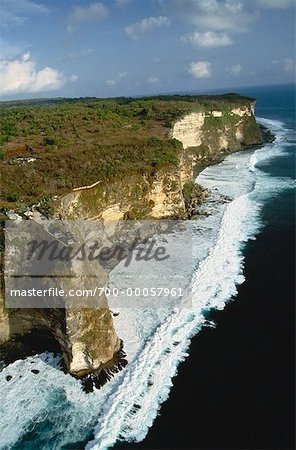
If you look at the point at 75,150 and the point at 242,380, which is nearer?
the point at 242,380

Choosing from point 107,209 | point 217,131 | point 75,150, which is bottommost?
point 107,209

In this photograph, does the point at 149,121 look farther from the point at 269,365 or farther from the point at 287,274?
the point at 269,365

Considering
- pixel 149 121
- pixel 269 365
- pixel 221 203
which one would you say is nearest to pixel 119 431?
pixel 269 365

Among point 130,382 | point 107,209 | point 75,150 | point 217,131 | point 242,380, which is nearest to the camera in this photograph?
point 242,380

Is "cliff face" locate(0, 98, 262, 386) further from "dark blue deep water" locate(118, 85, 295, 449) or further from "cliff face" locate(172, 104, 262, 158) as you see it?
"dark blue deep water" locate(118, 85, 295, 449)

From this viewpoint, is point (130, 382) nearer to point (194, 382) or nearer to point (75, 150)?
point (194, 382)

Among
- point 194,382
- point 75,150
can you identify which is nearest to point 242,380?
point 194,382
